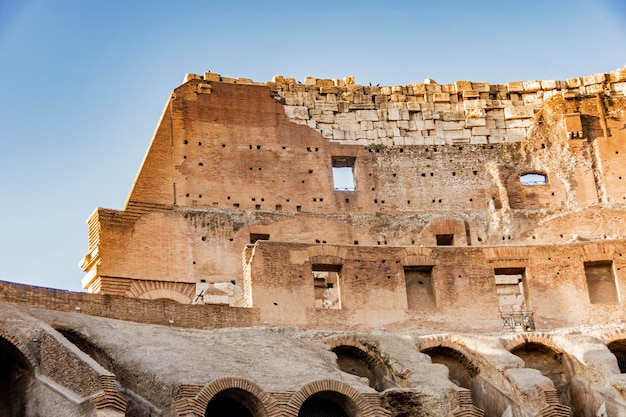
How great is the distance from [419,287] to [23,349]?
13.1m

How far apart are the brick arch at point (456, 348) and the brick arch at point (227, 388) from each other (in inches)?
283

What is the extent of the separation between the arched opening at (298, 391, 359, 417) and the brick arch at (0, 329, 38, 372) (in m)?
6.09

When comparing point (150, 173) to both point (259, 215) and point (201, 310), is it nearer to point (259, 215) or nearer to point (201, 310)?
point (259, 215)

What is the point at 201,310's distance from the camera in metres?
→ 31.4

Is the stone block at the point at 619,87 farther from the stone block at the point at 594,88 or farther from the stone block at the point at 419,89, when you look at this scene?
the stone block at the point at 419,89

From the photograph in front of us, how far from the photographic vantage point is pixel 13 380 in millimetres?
25906

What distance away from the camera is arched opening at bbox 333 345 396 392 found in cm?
3092

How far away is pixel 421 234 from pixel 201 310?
1193 cm

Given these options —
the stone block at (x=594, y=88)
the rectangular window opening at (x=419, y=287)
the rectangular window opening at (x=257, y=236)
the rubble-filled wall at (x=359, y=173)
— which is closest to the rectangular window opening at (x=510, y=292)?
the rubble-filled wall at (x=359, y=173)

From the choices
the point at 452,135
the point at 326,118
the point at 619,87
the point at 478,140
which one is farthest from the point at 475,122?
the point at 619,87

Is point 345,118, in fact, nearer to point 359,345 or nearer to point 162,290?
point 162,290

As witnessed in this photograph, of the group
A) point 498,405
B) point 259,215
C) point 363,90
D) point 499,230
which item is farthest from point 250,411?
point 363,90

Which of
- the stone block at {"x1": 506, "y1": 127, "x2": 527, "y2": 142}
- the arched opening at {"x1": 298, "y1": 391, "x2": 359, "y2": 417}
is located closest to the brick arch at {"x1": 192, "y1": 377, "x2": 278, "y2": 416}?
the arched opening at {"x1": 298, "y1": 391, "x2": 359, "y2": 417}

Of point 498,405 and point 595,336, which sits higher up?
point 595,336
